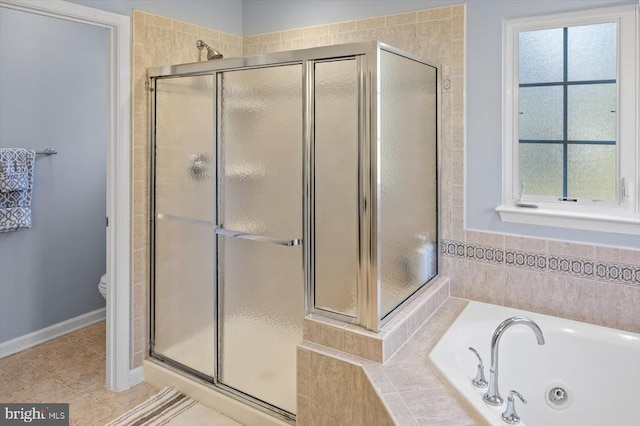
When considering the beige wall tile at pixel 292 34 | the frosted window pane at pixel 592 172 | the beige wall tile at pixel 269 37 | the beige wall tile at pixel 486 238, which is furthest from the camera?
the beige wall tile at pixel 269 37

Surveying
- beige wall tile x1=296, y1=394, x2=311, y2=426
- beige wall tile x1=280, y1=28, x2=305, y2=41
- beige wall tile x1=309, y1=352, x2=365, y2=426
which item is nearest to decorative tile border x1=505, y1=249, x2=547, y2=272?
beige wall tile x1=309, y1=352, x2=365, y2=426

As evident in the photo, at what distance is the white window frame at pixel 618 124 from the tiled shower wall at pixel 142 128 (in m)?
1.88

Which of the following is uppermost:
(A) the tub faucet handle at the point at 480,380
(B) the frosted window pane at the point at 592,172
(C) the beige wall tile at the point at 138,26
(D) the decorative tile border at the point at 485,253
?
(C) the beige wall tile at the point at 138,26

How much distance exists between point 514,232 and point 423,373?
977 mm

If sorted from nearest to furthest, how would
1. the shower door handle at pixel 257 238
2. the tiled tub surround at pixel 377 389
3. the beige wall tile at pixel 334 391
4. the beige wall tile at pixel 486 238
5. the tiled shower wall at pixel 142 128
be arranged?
the tiled tub surround at pixel 377 389, the beige wall tile at pixel 334 391, the shower door handle at pixel 257 238, the beige wall tile at pixel 486 238, the tiled shower wall at pixel 142 128

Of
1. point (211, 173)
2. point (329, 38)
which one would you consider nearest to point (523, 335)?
point (211, 173)

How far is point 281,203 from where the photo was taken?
2072 millimetres

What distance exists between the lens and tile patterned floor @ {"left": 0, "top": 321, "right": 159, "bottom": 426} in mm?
2420

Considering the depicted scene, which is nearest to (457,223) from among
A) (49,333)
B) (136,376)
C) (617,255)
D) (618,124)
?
(617,255)

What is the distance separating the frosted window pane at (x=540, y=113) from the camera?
2.24m

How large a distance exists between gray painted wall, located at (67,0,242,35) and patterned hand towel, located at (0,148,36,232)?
1224mm

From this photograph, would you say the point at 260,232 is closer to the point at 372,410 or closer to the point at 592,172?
the point at 372,410

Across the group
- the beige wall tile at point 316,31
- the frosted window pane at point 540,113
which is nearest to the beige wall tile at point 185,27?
the beige wall tile at point 316,31

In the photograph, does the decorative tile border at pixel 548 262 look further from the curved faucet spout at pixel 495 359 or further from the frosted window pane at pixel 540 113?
the curved faucet spout at pixel 495 359
